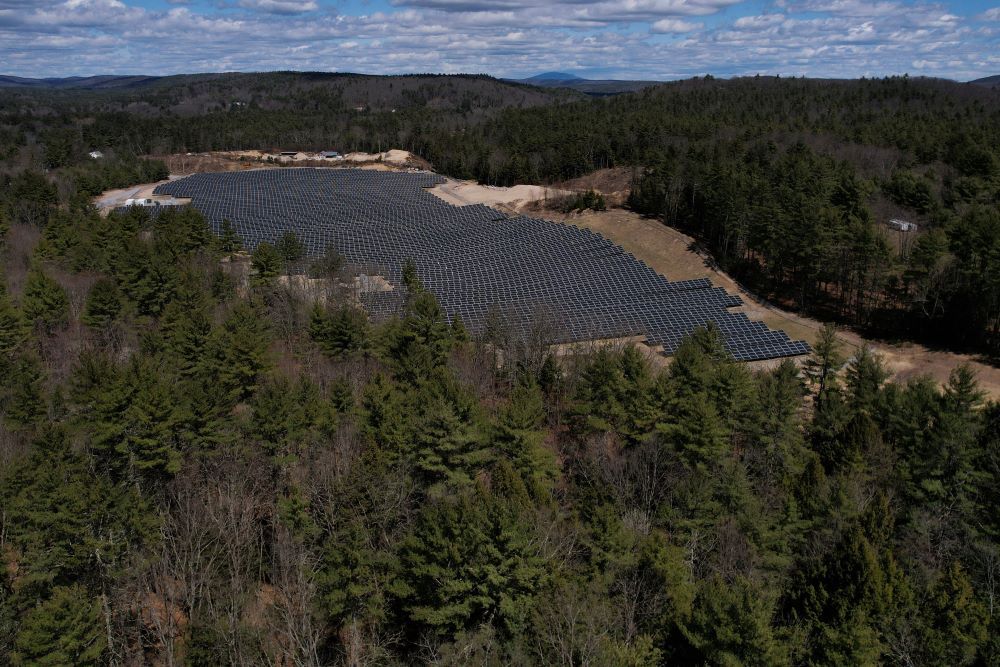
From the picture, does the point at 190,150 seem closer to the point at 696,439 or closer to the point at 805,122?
the point at 805,122

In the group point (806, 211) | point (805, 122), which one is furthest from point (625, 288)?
point (805, 122)

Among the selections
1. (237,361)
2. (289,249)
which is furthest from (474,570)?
(289,249)

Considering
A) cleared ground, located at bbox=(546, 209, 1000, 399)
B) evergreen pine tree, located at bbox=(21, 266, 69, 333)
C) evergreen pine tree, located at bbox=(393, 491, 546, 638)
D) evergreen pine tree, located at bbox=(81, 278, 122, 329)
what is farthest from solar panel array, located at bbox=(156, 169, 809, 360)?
evergreen pine tree, located at bbox=(393, 491, 546, 638)

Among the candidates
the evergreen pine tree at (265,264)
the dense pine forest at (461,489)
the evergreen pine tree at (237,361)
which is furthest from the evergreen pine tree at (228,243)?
the evergreen pine tree at (237,361)

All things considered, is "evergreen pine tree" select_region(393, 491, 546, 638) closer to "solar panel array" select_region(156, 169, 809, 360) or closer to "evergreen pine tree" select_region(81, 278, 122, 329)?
"solar panel array" select_region(156, 169, 809, 360)

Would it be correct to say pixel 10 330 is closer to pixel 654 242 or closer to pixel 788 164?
pixel 654 242
